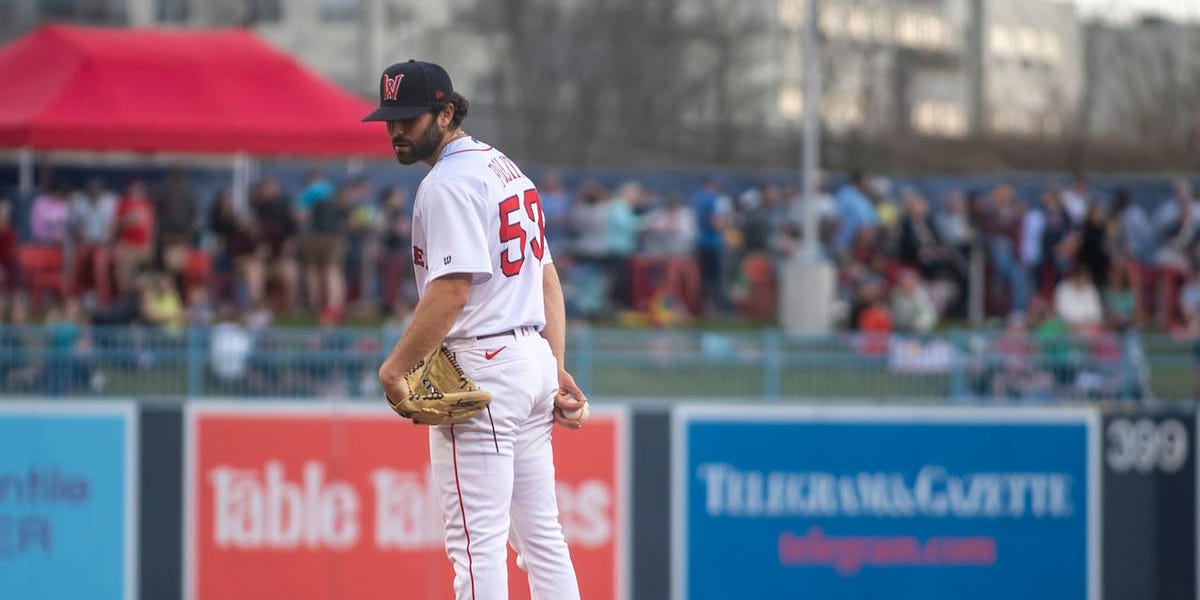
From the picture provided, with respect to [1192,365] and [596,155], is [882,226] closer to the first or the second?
[1192,365]

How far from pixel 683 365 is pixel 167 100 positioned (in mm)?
6488

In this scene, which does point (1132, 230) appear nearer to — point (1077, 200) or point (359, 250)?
point (1077, 200)

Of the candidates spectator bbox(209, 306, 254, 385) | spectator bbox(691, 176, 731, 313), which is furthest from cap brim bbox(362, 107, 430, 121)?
spectator bbox(691, 176, 731, 313)

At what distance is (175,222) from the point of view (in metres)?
17.1

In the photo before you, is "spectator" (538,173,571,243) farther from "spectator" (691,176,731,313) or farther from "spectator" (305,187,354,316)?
"spectator" (305,187,354,316)

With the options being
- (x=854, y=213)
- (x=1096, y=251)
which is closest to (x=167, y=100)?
(x=854, y=213)

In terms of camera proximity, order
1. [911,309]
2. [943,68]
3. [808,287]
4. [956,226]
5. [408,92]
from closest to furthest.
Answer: [408,92] < [911,309] < [808,287] < [956,226] < [943,68]

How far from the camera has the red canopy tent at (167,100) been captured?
1495cm

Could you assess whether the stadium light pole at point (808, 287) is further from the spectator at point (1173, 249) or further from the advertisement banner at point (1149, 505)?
the advertisement banner at point (1149, 505)

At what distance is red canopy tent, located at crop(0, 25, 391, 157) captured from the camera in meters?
14.9

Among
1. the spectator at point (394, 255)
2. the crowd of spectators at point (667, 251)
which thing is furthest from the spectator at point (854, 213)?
the spectator at point (394, 255)

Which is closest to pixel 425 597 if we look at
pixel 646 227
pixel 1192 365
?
pixel 1192 365

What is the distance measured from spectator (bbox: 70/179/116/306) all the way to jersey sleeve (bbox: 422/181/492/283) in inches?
433

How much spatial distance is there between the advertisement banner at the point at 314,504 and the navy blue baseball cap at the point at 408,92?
364 cm
